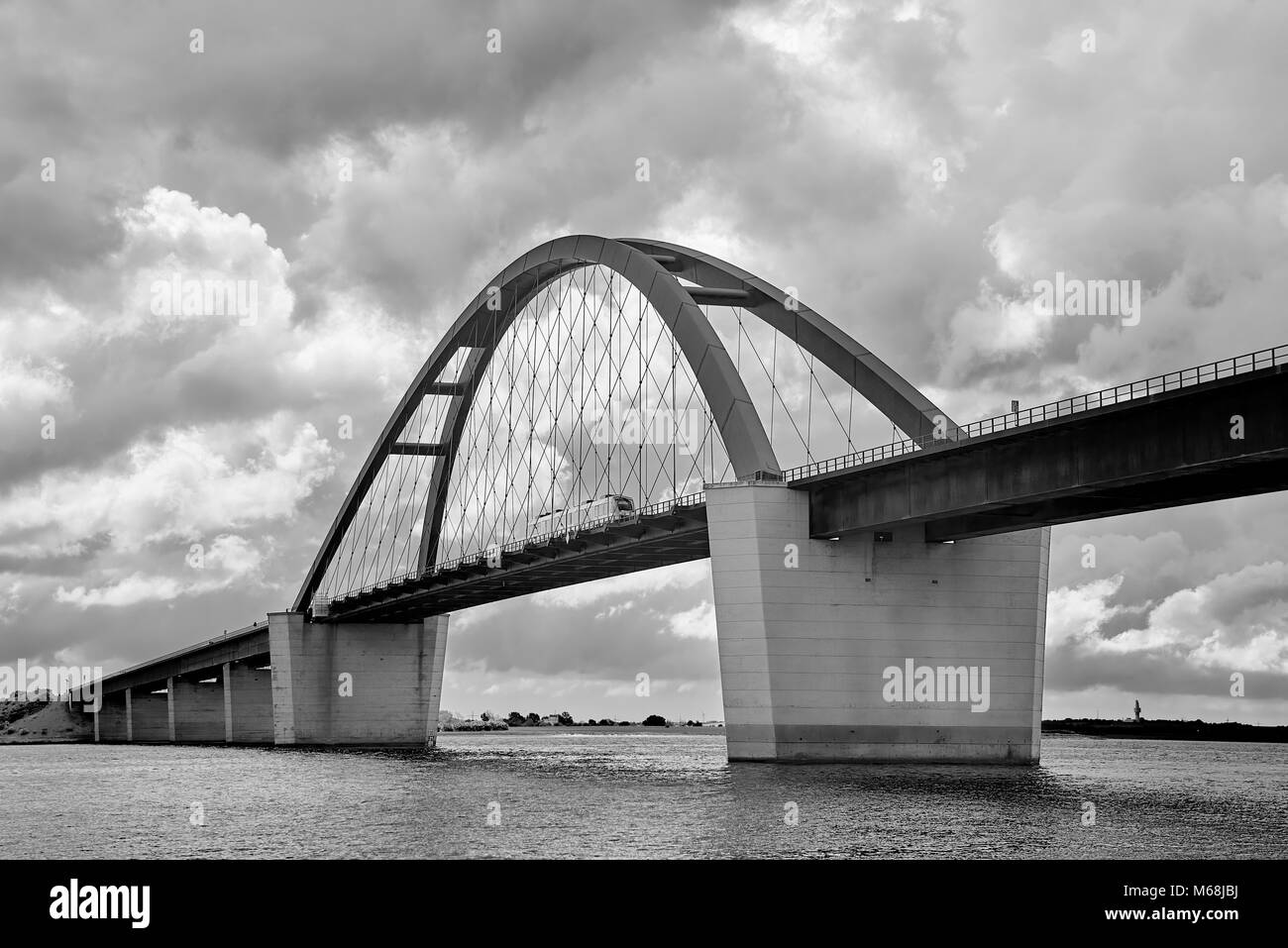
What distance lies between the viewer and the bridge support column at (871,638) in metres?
58.3

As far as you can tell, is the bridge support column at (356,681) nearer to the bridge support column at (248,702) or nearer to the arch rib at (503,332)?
the arch rib at (503,332)

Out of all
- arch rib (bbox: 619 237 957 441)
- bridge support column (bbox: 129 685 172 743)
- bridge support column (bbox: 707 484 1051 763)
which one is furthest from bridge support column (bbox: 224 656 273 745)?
bridge support column (bbox: 707 484 1051 763)

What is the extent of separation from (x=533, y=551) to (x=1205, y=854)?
179ft

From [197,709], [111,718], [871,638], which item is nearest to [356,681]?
[197,709]

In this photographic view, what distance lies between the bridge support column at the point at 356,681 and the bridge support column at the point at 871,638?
59.1m

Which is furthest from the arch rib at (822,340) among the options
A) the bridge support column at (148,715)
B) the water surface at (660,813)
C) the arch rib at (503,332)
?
the bridge support column at (148,715)

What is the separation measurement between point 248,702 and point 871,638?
9612 cm

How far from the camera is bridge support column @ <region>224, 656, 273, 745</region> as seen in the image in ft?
456

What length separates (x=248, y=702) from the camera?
14162 cm

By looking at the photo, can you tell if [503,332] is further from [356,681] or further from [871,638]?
[871,638]

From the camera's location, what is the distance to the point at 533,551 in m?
79.4
